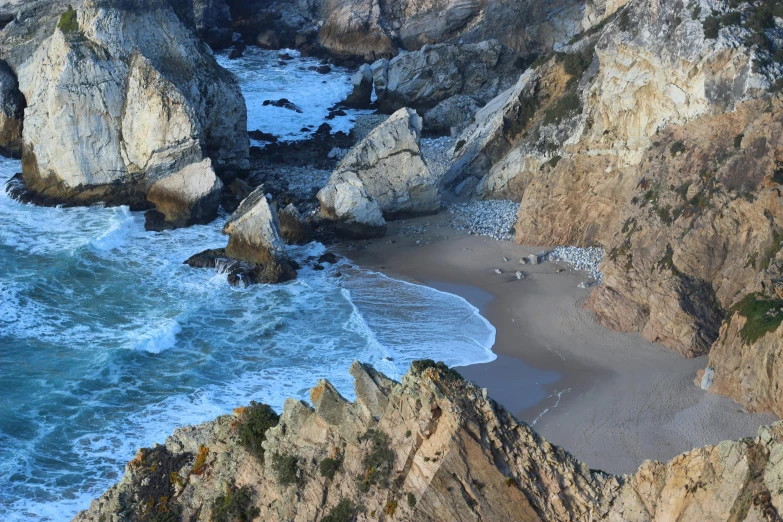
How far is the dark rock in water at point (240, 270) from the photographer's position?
1045 inches

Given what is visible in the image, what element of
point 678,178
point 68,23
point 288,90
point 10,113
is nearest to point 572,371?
point 678,178

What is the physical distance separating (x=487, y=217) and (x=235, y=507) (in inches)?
788

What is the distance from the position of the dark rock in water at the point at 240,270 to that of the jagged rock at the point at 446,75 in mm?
19048

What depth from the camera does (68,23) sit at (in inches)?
1277

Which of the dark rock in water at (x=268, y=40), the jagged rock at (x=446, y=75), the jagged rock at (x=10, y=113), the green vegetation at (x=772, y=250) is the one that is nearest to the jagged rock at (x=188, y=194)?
the jagged rock at (x=10, y=113)

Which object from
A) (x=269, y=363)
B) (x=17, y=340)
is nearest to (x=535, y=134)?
(x=269, y=363)

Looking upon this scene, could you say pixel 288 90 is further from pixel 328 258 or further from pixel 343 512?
pixel 343 512

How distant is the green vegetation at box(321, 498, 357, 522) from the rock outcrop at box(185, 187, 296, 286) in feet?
53.4

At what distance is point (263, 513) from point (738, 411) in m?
10.7

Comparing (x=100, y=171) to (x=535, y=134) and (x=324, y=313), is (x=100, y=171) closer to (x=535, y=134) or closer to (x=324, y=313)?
(x=324, y=313)

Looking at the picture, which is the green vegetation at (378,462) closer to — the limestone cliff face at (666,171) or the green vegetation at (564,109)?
the limestone cliff face at (666,171)

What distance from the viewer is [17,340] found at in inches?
901

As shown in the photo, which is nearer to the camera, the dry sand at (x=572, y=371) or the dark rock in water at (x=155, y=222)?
the dry sand at (x=572, y=371)

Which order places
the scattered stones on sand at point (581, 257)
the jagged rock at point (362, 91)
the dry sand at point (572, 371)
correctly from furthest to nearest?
1. the jagged rock at point (362, 91)
2. the scattered stones on sand at point (581, 257)
3. the dry sand at point (572, 371)
